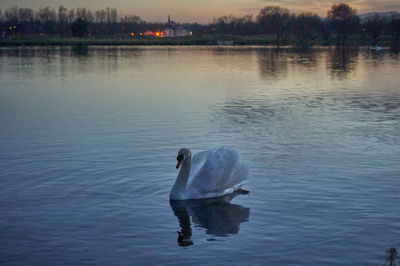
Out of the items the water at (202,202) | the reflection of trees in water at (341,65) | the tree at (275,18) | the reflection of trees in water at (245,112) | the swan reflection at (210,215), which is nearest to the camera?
the water at (202,202)

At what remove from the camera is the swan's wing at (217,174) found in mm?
10195

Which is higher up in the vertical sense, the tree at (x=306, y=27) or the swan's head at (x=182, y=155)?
the tree at (x=306, y=27)

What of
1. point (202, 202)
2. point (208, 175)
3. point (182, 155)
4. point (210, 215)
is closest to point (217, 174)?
point (208, 175)

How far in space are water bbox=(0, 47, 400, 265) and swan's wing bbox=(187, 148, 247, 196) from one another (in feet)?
0.99

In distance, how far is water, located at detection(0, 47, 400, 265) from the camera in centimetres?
793

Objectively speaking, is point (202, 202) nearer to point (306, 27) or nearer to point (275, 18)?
point (306, 27)

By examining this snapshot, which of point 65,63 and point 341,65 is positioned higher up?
point 65,63

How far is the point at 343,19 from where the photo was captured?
150 meters

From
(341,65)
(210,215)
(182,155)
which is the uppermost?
(341,65)

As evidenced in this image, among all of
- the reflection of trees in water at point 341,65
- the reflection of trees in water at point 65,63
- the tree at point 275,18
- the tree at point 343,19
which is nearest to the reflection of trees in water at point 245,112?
the reflection of trees in water at point 341,65

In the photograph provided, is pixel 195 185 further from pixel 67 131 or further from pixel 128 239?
pixel 67 131

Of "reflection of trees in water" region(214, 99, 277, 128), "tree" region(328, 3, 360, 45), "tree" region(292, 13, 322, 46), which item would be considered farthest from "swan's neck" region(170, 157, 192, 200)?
"tree" region(328, 3, 360, 45)

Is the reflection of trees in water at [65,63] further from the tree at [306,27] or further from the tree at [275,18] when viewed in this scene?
the tree at [275,18]

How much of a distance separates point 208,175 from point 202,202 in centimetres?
51
